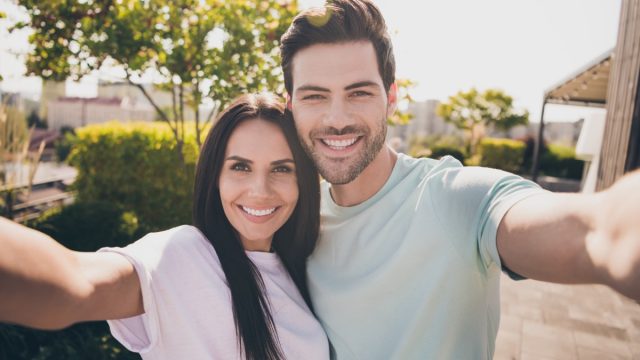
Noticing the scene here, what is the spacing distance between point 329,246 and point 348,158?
0.38m

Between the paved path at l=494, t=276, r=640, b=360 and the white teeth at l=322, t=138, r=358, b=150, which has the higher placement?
the white teeth at l=322, t=138, r=358, b=150

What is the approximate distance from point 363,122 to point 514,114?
3454cm

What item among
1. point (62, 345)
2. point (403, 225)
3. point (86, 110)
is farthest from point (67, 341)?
point (86, 110)

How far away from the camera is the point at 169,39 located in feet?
13.1

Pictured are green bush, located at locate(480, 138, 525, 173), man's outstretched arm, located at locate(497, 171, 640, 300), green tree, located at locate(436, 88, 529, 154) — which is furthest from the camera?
green tree, located at locate(436, 88, 529, 154)

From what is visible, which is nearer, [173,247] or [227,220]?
[173,247]

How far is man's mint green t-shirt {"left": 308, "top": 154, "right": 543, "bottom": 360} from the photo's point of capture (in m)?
1.28

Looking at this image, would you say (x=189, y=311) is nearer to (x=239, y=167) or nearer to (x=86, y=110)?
(x=239, y=167)

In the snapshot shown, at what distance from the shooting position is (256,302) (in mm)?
1482

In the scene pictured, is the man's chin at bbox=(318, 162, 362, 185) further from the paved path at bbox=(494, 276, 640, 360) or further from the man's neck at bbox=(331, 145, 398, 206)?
the paved path at bbox=(494, 276, 640, 360)

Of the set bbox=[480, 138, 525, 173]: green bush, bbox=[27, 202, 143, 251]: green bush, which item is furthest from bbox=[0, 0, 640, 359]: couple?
bbox=[480, 138, 525, 173]: green bush

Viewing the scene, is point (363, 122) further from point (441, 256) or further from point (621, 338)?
point (621, 338)

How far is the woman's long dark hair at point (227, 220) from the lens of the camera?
1.61m

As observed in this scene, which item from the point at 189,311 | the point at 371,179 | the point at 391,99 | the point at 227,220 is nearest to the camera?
the point at 189,311
